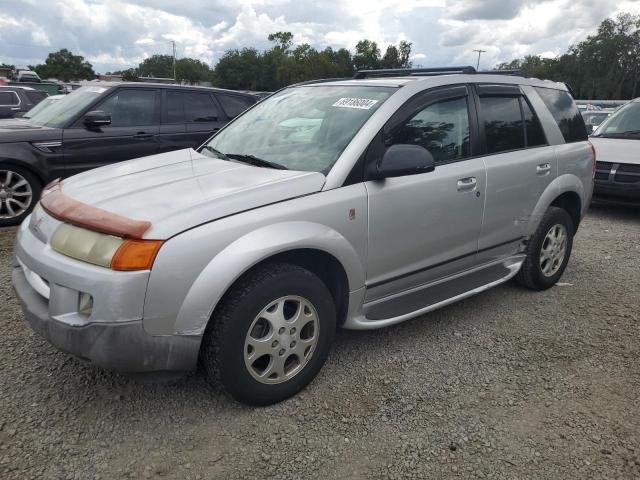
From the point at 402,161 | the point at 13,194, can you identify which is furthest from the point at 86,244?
the point at 13,194

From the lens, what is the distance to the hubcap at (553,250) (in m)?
4.26

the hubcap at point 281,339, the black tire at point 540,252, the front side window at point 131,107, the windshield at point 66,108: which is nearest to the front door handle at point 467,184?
the black tire at point 540,252

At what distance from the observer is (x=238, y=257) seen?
7.77ft

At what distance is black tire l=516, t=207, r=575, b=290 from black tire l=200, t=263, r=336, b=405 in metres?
2.18

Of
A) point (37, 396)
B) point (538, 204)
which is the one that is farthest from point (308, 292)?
point (538, 204)

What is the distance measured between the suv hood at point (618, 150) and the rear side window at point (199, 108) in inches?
223

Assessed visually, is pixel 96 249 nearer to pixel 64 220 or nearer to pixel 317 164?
pixel 64 220

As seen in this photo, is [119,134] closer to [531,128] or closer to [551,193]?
[531,128]

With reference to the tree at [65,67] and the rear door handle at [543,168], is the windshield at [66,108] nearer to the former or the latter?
the rear door handle at [543,168]

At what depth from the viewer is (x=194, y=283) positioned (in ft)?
7.51

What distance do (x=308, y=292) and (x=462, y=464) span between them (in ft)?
3.54

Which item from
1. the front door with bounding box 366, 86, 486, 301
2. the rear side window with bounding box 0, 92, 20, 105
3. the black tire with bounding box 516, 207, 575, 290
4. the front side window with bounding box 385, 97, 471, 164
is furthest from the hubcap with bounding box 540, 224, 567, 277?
the rear side window with bounding box 0, 92, 20, 105

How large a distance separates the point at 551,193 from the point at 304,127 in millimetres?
2151

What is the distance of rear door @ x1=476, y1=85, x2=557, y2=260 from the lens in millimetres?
3652
